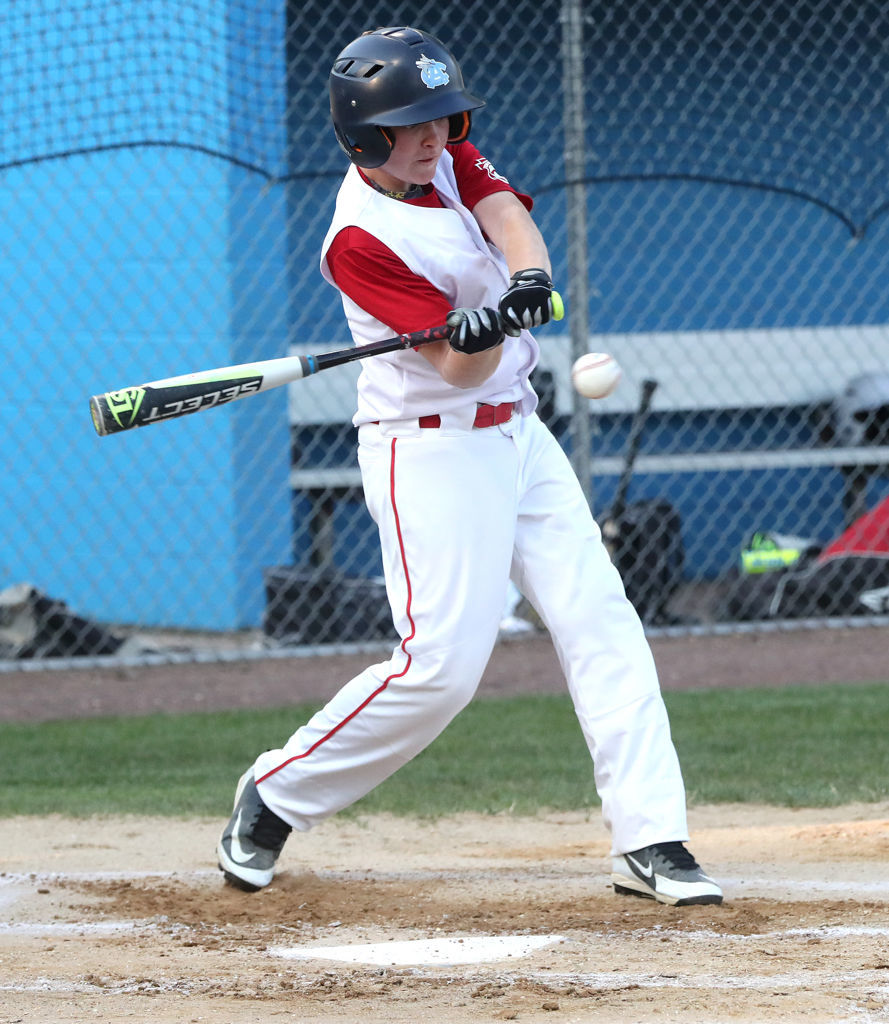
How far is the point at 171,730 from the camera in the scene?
557cm

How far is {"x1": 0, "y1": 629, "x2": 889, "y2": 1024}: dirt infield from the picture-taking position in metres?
2.38

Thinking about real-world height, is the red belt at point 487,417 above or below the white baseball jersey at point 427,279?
below

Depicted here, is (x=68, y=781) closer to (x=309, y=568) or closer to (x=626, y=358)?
(x=309, y=568)

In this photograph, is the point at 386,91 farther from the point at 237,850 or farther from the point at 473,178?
the point at 237,850

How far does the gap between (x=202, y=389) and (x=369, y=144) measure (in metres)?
0.62

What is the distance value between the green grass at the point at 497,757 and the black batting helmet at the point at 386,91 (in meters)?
2.09

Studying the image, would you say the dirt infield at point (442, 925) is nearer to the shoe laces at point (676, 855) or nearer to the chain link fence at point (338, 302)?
the shoe laces at point (676, 855)

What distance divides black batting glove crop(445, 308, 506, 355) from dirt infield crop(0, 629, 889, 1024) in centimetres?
111

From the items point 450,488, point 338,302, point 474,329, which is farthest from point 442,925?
point 338,302

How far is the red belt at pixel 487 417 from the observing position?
307 centimetres

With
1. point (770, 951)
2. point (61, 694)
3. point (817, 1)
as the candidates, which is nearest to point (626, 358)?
point (817, 1)

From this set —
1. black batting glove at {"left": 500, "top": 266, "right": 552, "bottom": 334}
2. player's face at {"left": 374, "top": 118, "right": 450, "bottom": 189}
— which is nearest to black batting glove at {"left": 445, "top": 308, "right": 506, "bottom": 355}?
black batting glove at {"left": 500, "top": 266, "right": 552, "bottom": 334}

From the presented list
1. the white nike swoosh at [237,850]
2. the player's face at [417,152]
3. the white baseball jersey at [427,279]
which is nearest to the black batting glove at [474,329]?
the white baseball jersey at [427,279]

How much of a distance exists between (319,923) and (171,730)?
261 centimetres
